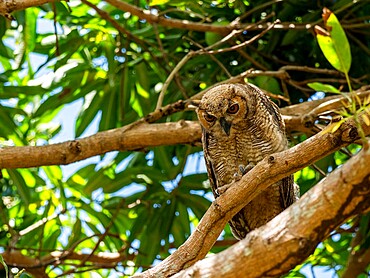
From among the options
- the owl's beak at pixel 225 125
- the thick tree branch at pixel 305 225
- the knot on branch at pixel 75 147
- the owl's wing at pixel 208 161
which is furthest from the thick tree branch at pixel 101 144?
the thick tree branch at pixel 305 225

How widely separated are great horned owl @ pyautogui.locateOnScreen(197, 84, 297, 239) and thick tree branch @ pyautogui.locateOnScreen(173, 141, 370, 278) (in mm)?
1616

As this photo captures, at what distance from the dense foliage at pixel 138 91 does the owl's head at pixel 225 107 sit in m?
0.66

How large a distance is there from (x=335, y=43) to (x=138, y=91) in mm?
2966

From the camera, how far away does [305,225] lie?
148 cm

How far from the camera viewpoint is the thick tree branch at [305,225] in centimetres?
146

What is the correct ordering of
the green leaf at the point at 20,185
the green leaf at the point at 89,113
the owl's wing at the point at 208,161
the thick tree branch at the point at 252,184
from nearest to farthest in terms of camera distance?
the thick tree branch at the point at 252,184
the owl's wing at the point at 208,161
the green leaf at the point at 20,185
the green leaf at the point at 89,113

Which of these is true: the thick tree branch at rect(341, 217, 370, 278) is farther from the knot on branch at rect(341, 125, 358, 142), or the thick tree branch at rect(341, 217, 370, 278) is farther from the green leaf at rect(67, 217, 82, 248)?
the knot on branch at rect(341, 125, 358, 142)

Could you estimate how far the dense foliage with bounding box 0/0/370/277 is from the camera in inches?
160

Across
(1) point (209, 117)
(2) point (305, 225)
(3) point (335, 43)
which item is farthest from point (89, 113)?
(2) point (305, 225)

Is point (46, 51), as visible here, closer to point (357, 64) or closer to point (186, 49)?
point (186, 49)

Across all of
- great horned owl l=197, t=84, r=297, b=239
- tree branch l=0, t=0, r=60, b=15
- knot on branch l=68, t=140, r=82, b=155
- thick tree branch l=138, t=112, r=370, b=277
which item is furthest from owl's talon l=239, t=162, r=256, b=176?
tree branch l=0, t=0, r=60, b=15

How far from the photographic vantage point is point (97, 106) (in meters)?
4.59

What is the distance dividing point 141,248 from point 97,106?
0.94m

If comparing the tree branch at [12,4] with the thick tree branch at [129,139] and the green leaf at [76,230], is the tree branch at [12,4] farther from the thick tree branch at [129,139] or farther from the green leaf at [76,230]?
the green leaf at [76,230]
